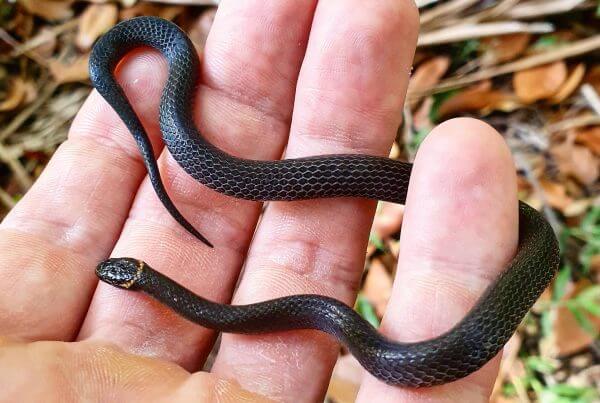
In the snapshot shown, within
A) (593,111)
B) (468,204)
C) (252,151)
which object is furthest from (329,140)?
(593,111)

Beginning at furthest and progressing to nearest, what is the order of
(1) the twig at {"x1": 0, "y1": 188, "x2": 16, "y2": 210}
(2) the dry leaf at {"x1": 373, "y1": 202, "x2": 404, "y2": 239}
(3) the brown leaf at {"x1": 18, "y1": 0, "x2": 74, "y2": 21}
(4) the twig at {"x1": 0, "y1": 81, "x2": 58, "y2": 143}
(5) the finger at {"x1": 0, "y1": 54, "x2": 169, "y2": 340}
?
1. (3) the brown leaf at {"x1": 18, "y1": 0, "x2": 74, "y2": 21}
2. (4) the twig at {"x1": 0, "y1": 81, "x2": 58, "y2": 143}
3. (1) the twig at {"x1": 0, "y1": 188, "x2": 16, "y2": 210}
4. (2) the dry leaf at {"x1": 373, "y1": 202, "x2": 404, "y2": 239}
5. (5) the finger at {"x1": 0, "y1": 54, "x2": 169, "y2": 340}

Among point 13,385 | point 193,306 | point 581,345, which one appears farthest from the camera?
point 581,345

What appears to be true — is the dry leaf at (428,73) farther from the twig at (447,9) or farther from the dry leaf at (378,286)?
the dry leaf at (378,286)

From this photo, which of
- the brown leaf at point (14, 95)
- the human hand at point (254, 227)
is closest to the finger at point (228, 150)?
the human hand at point (254, 227)

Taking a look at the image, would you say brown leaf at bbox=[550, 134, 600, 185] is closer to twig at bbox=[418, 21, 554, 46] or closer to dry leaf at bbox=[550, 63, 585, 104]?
dry leaf at bbox=[550, 63, 585, 104]

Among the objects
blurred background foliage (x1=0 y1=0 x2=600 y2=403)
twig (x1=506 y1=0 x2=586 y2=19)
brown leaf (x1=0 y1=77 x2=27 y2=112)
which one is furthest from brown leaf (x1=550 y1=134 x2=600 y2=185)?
brown leaf (x1=0 y1=77 x2=27 y2=112)

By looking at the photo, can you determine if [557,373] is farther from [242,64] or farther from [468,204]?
[242,64]

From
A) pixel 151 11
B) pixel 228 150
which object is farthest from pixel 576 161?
pixel 151 11
